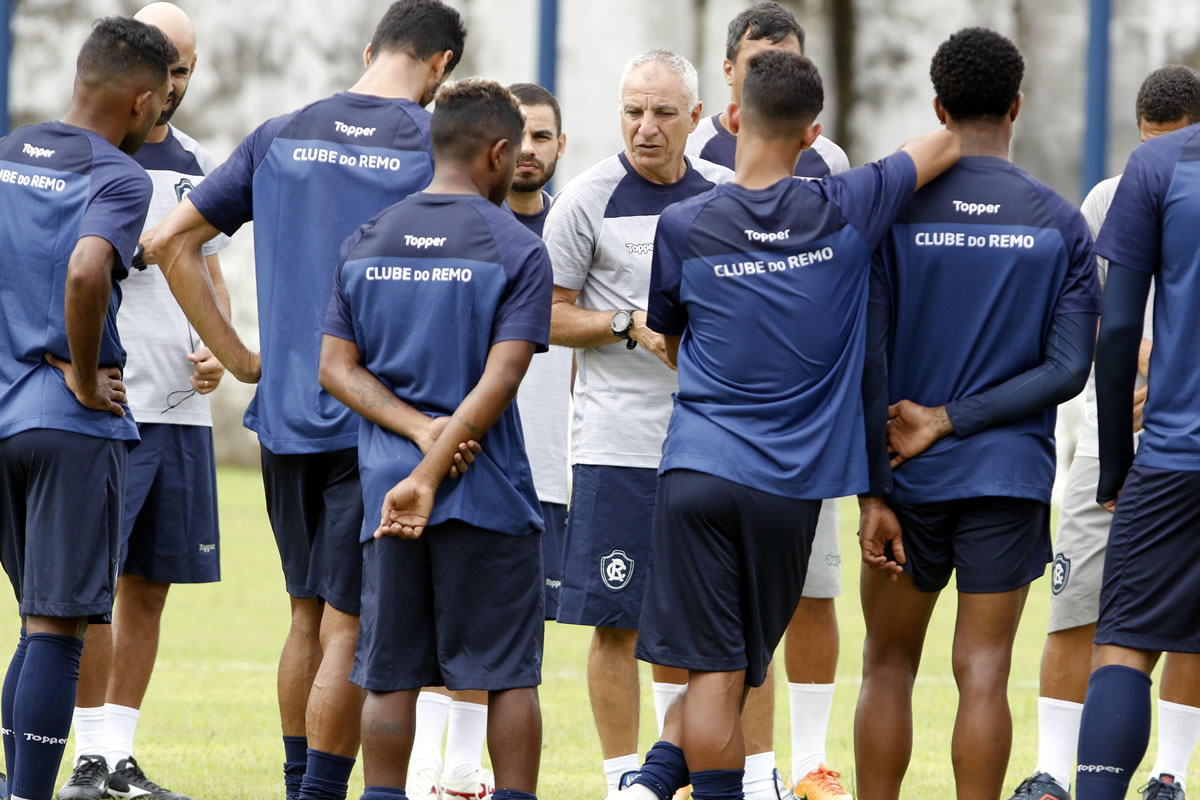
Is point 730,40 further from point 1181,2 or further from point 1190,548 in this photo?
point 1181,2

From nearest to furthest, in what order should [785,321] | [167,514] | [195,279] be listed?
[785,321] → [195,279] → [167,514]

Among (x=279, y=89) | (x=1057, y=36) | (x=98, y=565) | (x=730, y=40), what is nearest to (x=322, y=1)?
(x=279, y=89)

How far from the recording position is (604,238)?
5773 millimetres

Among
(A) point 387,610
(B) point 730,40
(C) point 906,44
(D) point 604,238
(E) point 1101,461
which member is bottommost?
(A) point 387,610

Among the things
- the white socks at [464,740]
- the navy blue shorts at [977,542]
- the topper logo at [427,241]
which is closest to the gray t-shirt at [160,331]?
the white socks at [464,740]

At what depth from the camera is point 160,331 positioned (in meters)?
6.39

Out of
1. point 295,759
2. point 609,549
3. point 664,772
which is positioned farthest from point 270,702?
point 664,772

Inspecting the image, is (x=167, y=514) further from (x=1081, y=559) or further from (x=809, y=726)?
(x=1081, y=559)

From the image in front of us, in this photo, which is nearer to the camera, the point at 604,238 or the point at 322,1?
the point at 604,238

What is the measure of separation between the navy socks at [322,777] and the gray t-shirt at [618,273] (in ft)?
4.95

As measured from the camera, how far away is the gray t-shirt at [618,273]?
227 inches

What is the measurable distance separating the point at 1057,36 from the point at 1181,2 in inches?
58.9

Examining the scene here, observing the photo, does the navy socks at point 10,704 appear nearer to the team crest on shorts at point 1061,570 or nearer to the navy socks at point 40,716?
the navy socks at point 40,716

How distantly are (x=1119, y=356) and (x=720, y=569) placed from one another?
1297 mm
